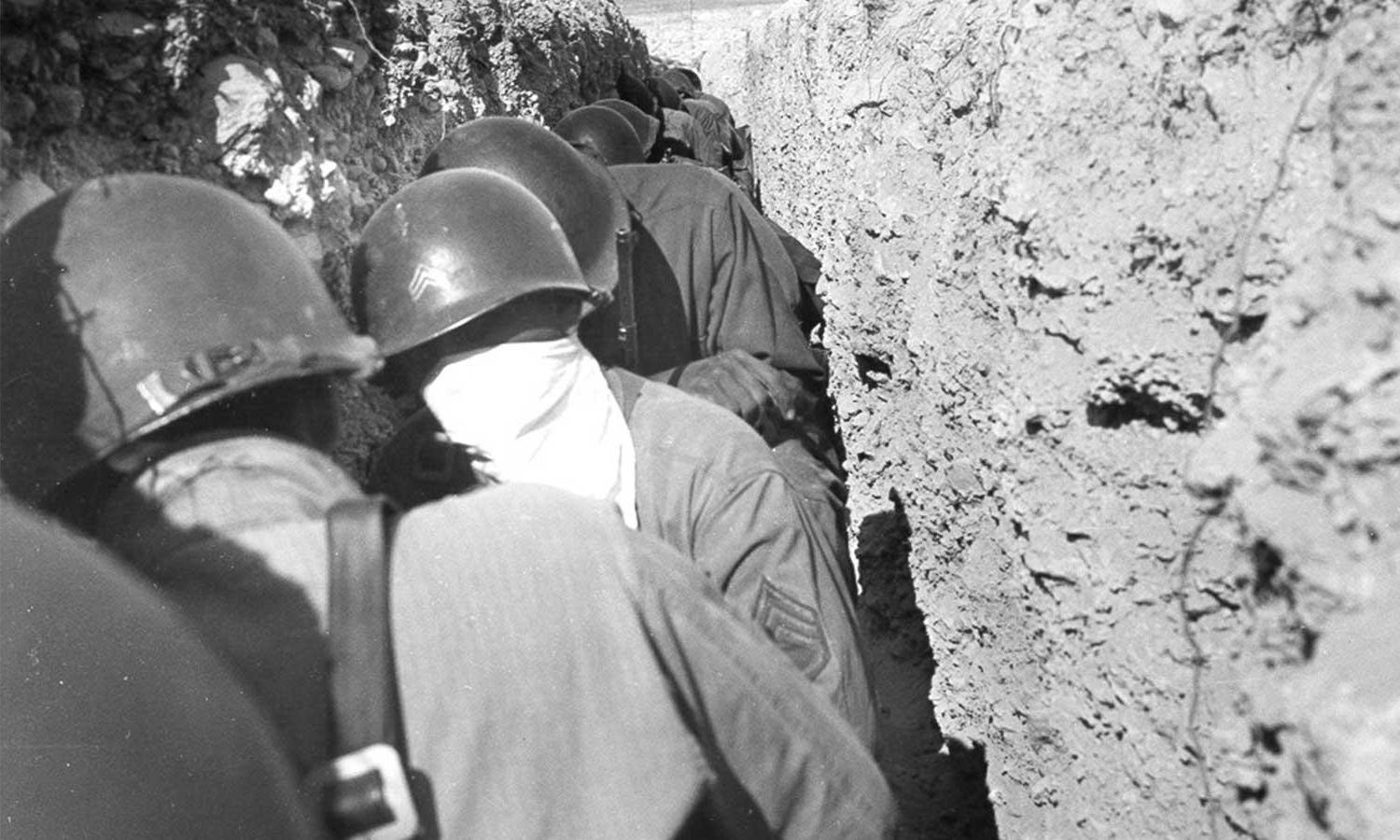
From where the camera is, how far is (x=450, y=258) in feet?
6.95

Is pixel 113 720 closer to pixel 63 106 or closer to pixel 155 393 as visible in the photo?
pixel 155 393

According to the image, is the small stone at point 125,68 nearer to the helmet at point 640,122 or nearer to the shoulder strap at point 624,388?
the shoulder strap at point 624,388

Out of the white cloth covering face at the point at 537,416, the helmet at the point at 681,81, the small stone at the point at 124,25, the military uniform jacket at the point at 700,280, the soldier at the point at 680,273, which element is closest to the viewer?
the white cloth covering face at the point at 537,416

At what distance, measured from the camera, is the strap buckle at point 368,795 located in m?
1.04

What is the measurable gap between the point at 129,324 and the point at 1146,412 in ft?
5.12

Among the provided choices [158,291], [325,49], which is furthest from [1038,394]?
[325,49]

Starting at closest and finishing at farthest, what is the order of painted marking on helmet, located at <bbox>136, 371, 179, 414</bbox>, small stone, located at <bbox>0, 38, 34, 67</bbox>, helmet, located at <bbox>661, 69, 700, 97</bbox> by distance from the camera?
painted marking on helmet, located at <bbox>136, 371, 179, 414</bbox>
small stone, located at <bbox>0, 38, 34, 67</bbox>
helmet, located at <bbox>661, 69, 700, 97</bbox>

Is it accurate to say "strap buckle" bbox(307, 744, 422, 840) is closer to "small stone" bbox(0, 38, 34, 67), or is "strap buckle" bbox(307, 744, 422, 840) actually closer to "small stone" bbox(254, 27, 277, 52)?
"small stone" bbox(0, 38, 34, 67)

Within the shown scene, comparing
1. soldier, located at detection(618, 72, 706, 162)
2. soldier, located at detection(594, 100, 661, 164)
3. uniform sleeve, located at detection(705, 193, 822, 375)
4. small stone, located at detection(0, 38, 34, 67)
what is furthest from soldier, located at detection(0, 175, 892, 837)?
soldier, located at detection(618, 72, 706, 162)

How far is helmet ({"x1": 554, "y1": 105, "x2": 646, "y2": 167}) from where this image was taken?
4797 millimetres

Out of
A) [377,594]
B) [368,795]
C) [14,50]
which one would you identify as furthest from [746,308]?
[368,795]

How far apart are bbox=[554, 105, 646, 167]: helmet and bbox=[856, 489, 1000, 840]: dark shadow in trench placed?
1.94m

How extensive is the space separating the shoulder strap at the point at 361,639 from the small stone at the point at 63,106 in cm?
169

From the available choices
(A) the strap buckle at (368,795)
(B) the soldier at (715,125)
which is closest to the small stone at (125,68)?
(A) the strap buckle at (368,795)
